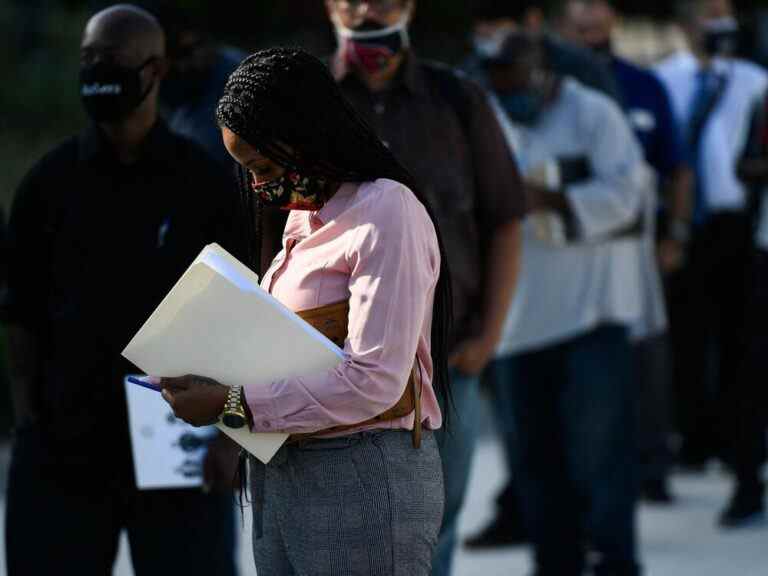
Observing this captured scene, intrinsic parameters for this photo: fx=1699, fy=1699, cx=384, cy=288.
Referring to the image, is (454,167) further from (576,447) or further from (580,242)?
(576,447)

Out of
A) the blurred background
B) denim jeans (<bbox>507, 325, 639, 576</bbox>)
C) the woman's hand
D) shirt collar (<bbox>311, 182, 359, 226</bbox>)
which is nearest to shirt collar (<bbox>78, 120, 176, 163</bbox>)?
shirt collar (<bbox>311, 182, 359, 226</bbox>)

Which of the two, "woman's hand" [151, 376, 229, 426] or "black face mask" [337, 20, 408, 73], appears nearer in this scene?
"woman's hand" [151, 376, 229, 426]

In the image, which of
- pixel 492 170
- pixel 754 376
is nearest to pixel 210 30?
pixel 754 376

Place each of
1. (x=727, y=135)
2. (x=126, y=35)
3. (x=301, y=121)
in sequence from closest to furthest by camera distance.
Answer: (x=301, y=121) < (x=126, y=35) < (x=727, y=135)

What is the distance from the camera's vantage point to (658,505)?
7.91 meters

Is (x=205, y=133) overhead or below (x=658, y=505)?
overhead

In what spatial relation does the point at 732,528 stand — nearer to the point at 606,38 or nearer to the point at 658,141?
the point at 658,141

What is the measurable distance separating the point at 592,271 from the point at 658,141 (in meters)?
1.38

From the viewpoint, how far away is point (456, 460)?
4875mm

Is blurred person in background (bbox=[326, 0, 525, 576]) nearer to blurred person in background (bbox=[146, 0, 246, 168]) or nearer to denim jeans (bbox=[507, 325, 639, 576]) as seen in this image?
blurred person in background (bbox=[146, 0, 246, 168])

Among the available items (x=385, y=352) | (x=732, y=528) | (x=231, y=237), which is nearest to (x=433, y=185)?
(x=231, y=237)

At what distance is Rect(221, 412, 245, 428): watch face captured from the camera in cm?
319

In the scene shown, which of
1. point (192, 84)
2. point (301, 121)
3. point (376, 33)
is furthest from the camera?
point (192, 84)

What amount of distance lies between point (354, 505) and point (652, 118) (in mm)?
4300
